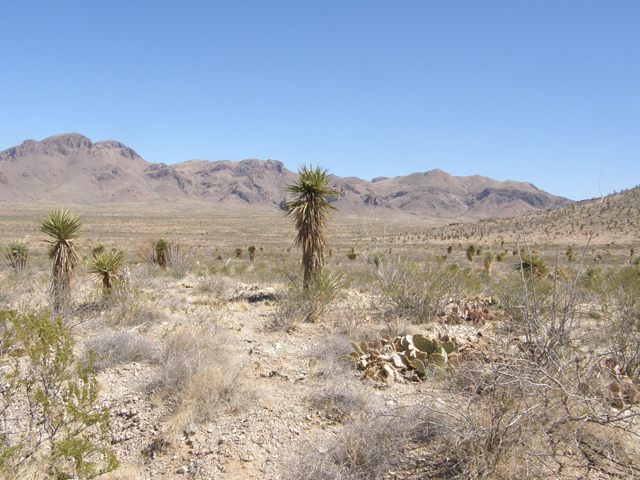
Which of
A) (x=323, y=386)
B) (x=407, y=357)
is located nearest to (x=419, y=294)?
(x=407, y=357)

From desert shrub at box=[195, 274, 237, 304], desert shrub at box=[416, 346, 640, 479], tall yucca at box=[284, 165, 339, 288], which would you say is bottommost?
desert shrub at box=[195, 274, 237, 304]

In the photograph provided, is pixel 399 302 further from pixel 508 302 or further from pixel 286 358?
pixel 286 358

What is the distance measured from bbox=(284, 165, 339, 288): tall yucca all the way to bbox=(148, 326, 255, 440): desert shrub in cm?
510

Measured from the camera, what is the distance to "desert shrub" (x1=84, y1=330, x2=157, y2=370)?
244 inches

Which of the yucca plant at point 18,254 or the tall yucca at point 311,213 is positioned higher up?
the tall yucca at point 311,213

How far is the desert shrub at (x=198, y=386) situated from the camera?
15.0 feet

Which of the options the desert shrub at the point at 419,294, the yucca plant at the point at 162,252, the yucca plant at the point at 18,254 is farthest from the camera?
the yucca plant at the point at 162,252

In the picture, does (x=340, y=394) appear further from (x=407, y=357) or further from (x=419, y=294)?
(x=419, y=294)

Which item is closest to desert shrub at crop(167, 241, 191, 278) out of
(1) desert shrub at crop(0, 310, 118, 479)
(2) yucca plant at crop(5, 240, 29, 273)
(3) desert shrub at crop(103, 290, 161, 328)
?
(2) yucca plant at crop(5, 240, 29, 273)

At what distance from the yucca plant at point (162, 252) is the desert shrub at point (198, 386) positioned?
11027mm

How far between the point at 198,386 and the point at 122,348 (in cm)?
231

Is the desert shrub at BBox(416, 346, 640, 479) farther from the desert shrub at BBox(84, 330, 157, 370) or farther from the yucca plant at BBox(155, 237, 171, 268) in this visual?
the yucca plant at BBox(155, 237, 171, 268)

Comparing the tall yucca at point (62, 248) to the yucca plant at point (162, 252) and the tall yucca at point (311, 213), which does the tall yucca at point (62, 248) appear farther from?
the yucca plant at point (162, 252)

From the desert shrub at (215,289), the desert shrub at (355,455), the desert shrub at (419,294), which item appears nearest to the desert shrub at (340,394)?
the desert shrub at (355,455)
